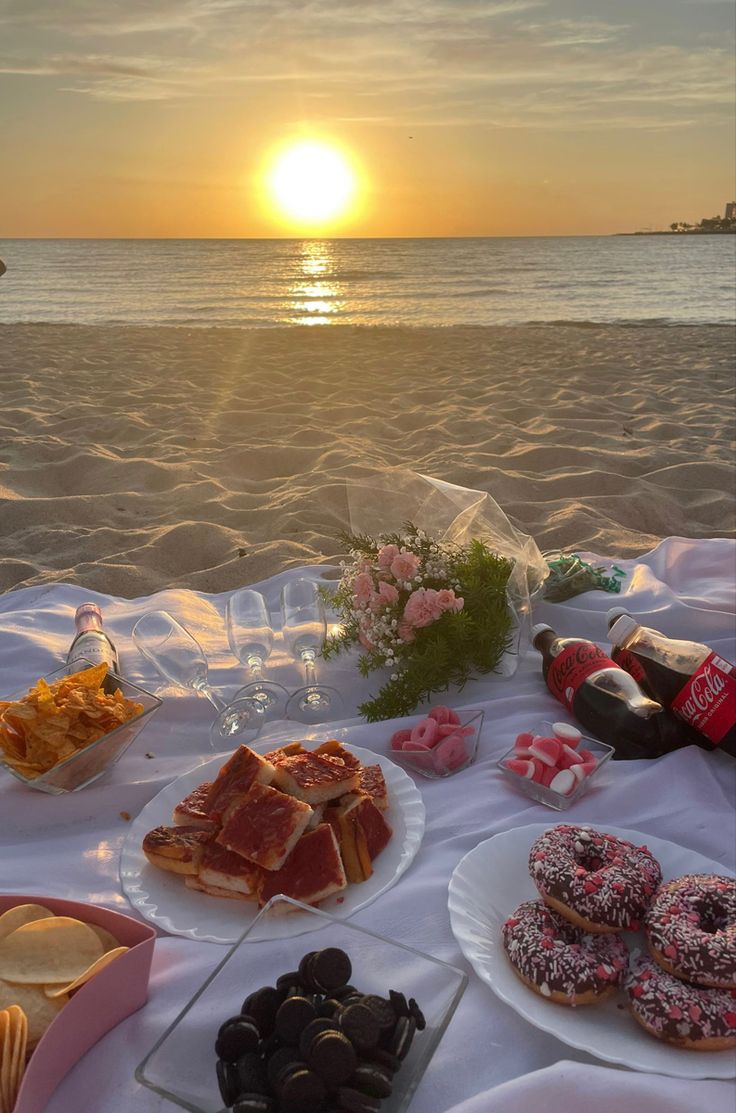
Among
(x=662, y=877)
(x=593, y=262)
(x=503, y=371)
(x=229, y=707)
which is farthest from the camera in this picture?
(x=593, y=262)

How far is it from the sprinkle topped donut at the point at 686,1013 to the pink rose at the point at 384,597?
1551 mm

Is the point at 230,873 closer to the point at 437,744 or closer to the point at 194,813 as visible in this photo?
the point at 194,813

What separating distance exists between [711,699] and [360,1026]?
4.87 ft

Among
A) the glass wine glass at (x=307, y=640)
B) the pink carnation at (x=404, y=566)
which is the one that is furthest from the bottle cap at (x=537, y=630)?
the glass wine glass at (x=307, y=640)

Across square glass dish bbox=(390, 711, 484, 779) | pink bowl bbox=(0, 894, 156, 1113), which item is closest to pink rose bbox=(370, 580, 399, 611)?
square glass dish bbox=(390, 711, 484, 779)

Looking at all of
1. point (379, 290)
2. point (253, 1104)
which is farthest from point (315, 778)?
point (379, 290)

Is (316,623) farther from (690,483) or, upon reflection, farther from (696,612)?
(690,483)

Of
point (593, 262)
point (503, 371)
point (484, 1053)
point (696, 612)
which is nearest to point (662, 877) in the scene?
point (484, 1053)

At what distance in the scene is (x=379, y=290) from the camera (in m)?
27.2

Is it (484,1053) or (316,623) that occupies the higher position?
(316,623)

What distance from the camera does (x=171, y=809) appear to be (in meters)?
2.16

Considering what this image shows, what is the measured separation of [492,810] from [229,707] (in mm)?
956

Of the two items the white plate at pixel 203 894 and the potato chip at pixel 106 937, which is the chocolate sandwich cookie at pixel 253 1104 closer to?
the white plate at pixel 203 894

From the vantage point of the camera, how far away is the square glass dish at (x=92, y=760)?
2273mm
